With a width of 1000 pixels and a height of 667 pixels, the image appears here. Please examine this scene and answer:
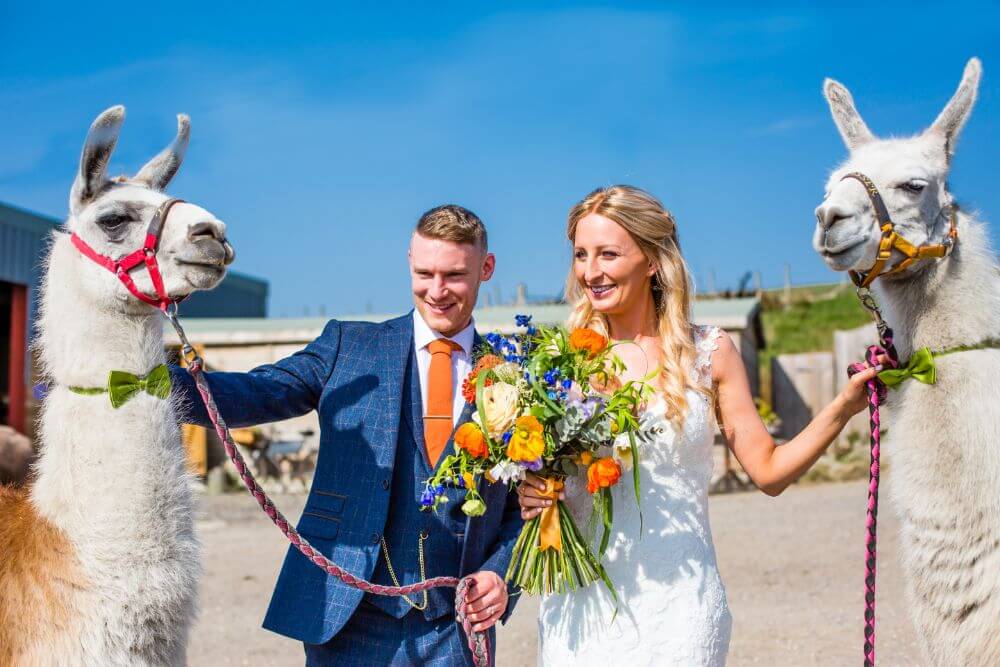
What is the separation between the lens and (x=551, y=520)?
2.26 meters

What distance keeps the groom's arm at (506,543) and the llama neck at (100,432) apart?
803mm

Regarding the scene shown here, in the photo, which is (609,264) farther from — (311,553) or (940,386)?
(311,553)

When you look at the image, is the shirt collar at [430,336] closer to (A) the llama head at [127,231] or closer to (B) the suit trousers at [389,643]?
(A) the llama head at [127,231]

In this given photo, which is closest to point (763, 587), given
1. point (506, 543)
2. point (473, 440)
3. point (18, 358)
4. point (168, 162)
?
point (506, 543)

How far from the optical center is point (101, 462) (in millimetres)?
2154

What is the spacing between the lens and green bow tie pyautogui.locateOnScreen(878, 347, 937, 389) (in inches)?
87.4

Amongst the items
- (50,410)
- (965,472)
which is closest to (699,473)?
(965,472)

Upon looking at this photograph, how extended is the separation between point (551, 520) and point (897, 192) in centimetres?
115

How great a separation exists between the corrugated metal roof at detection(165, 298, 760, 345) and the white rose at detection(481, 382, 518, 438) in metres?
8.47

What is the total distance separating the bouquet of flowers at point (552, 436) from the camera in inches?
85.1

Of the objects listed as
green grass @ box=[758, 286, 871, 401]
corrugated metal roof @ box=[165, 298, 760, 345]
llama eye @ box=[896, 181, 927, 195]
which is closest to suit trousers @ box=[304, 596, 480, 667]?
llama eye @ box=[896, 181, 927, 195]

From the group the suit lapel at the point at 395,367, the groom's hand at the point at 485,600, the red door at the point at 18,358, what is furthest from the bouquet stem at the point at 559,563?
the red door at the point at 18,358

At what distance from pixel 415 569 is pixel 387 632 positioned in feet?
0.59

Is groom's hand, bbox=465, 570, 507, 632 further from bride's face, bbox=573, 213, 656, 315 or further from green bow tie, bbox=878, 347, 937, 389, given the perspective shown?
green bow tie, bbox=878, 347, 937, 389
